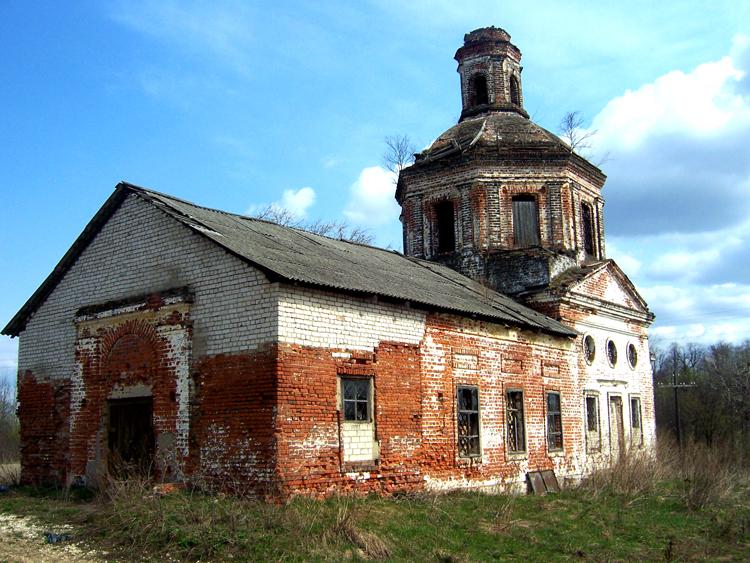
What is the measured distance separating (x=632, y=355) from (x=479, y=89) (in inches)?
372

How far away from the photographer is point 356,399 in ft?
39.5

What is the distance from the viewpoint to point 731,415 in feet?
114

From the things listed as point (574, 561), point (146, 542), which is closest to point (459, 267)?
point (574, 561)

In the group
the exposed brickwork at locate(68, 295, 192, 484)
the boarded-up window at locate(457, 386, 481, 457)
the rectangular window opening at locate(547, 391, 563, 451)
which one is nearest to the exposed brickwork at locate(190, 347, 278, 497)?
the exposed brickwork at locate(68, 295, 192, 484)

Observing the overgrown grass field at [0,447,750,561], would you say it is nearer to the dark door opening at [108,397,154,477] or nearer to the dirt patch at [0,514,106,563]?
the dirt patch at [0,514,106,563]

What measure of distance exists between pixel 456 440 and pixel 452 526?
10.5 feet

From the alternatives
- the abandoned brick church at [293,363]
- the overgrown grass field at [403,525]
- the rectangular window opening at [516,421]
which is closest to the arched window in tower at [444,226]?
the abandoned brick church at [293,363]

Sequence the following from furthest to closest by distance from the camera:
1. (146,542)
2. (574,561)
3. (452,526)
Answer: (452,526) → (574,561) → (146,542)

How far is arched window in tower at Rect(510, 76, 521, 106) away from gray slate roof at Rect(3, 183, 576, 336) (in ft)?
28.4

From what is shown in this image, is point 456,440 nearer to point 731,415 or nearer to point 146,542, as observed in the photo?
point 146,542

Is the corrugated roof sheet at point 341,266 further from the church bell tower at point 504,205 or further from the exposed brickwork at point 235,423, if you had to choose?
the church bell tower at point 504,205

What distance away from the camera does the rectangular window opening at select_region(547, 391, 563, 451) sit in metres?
16.9

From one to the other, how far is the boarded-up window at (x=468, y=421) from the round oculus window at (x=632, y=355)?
846 centimetres

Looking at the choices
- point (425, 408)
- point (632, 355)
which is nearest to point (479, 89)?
point (632, 355)
